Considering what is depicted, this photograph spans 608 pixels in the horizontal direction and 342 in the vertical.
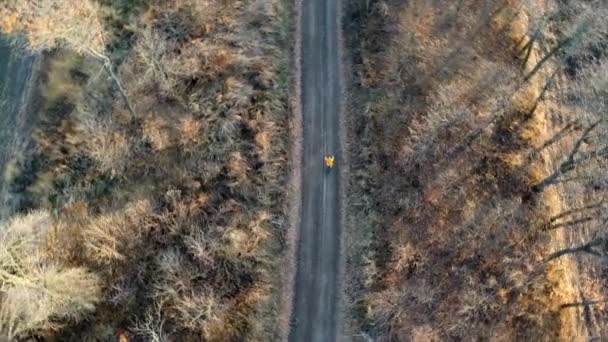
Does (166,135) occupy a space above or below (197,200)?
above

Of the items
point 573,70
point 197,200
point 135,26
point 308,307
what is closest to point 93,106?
point 135,26

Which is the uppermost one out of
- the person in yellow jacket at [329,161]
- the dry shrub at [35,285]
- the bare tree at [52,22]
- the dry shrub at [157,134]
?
the bare tree at [52,22]

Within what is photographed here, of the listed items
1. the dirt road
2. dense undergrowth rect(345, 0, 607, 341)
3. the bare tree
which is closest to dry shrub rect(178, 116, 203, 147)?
the dirt road

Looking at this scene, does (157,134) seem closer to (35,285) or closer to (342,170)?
(342,170)

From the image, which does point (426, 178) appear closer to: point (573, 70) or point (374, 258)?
point (374, 258)

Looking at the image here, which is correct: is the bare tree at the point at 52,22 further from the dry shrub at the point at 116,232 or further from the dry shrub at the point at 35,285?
the dry shrub at the point at 35,285

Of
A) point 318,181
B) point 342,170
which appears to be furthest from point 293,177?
point 342,170

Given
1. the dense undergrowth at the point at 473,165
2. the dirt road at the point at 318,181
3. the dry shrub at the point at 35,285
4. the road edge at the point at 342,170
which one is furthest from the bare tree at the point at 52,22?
the dense undergrowth at the point at 473,165

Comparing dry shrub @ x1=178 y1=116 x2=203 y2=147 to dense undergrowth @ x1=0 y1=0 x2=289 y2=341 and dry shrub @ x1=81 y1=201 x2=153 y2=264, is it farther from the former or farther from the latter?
dry shrub @ x1=81 y1=201 x2=153 y2=264
